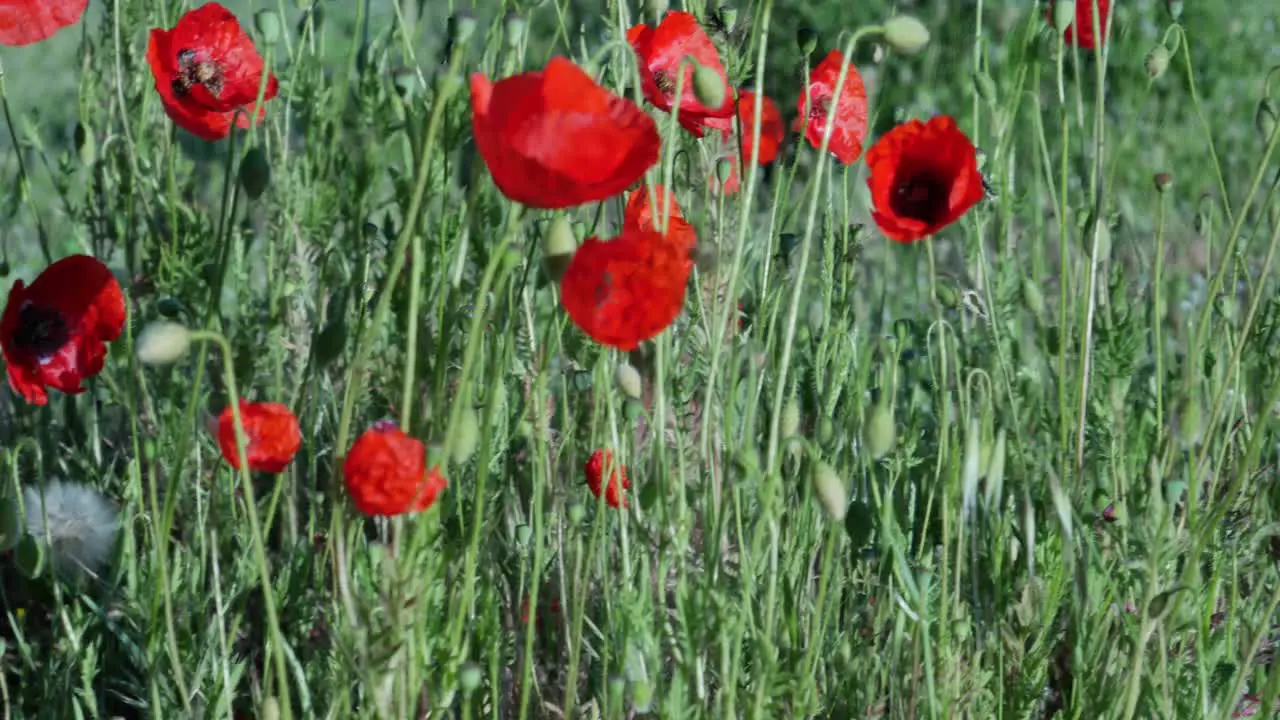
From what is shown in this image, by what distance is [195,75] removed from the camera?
156 cm

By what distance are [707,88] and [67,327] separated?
2.24 ft

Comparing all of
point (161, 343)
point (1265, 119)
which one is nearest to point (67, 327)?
point (161, 343)

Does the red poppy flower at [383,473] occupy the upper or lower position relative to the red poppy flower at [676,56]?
lower

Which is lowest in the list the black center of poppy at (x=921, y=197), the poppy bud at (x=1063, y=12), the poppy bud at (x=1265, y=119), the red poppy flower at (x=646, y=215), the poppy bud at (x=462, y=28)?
the red poppy flower at (x=646, y=215)

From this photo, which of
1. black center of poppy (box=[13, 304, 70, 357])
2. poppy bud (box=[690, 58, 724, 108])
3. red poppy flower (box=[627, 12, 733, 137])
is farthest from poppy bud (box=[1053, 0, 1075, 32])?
black center of poppy (box=[13, 304, 70, 357])

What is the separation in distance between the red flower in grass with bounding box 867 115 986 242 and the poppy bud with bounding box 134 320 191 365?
570 mm

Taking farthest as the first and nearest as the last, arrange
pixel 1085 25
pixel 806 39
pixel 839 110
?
pixel 1085 25 < pixel 839 110 < pixel 806 39

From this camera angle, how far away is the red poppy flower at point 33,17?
1.43m

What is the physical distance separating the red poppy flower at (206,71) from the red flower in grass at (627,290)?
550mm

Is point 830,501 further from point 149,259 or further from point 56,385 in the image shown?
point 149,259

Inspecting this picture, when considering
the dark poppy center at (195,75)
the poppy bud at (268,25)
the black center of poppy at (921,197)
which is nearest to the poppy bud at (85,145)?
the dark poppy center at (195,75)

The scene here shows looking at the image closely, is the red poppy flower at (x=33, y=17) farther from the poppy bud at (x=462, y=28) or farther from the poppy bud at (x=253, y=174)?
the poppy bud at (x=462, y=28)

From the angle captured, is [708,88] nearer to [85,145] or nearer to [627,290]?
[627,290]

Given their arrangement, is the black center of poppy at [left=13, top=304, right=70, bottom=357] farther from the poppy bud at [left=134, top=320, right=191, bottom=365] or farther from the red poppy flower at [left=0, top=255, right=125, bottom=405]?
the poppy bud at [left=134, top=320, right=191, bottom=365]
